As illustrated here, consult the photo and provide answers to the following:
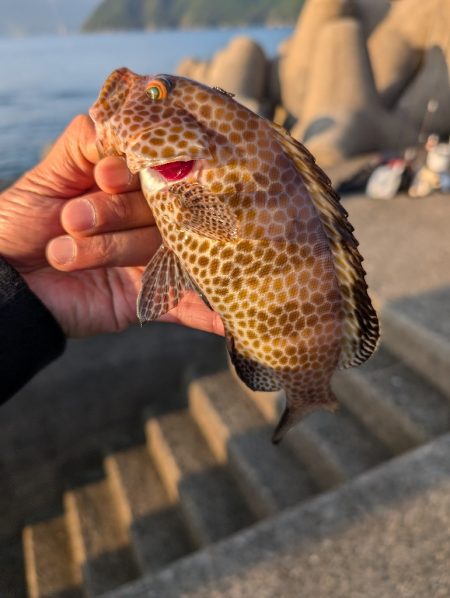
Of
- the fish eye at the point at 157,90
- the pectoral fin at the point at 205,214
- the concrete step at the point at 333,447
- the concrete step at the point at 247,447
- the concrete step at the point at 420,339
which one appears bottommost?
the concrete step at the point at 247,447

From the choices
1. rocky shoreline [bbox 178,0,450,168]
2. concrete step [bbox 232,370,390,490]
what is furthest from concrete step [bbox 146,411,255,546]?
rocky shoreline [bbox 178,0,450,168]

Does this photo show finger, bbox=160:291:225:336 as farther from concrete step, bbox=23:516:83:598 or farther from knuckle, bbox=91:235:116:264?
concrete step, bbox=23:516:83:598

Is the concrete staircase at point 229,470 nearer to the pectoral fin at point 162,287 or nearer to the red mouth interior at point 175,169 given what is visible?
the pectoral fin at point 162,287

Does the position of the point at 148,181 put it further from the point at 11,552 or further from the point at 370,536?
the point at 11,552

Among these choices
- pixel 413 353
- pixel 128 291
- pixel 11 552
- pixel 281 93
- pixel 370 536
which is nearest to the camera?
pixel 370 536

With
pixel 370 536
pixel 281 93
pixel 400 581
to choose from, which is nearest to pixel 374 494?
pixel 370 536

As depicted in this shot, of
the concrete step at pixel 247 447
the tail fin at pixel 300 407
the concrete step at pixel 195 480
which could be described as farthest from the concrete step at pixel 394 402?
the tail fin at pixel 300 407

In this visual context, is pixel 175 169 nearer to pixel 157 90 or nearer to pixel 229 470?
pixel 157 90
